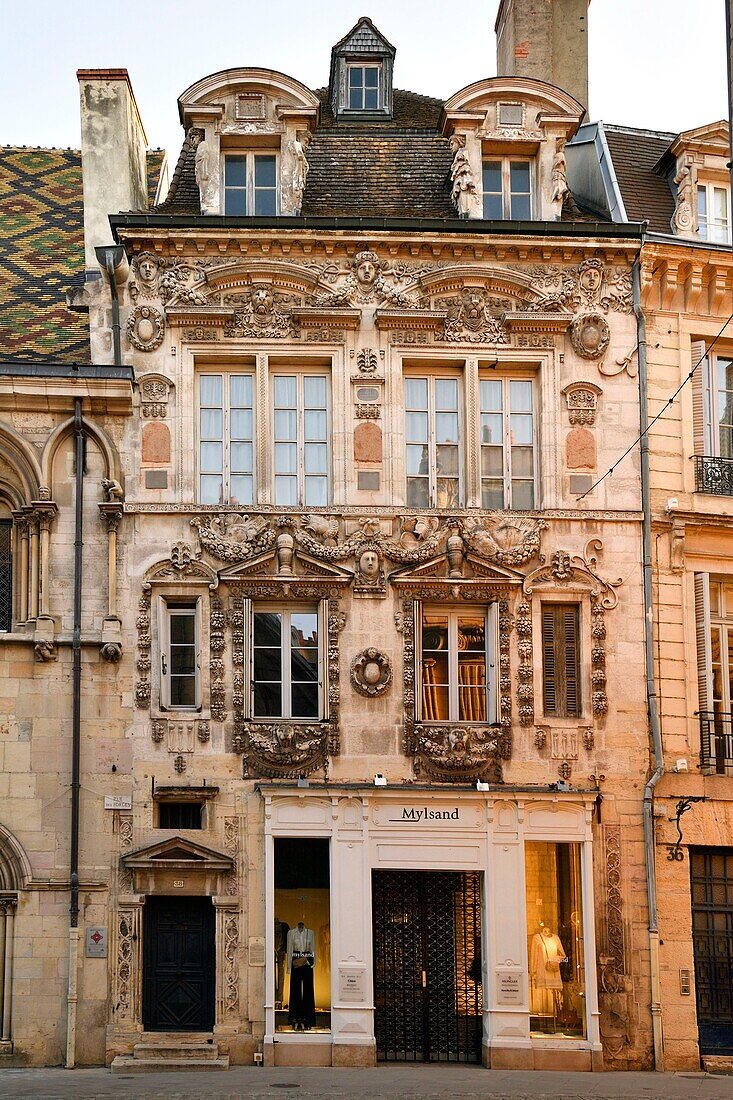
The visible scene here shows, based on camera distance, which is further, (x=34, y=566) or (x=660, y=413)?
(x=660, y=413)

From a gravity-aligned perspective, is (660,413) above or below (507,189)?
below

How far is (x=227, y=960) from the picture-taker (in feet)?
71.8

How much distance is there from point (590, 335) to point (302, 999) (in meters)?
9.70

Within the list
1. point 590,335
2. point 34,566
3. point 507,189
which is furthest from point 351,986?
point 507,189

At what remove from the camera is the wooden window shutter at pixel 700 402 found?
79.0 ft

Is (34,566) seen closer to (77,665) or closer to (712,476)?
(77,665)

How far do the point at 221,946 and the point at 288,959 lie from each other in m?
0.91

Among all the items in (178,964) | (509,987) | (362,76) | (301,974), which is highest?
(362,76)

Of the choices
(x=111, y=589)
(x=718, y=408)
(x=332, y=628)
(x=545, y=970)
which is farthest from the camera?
(x=718, y=408)

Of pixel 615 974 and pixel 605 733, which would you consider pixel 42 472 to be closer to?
pixel 605 733

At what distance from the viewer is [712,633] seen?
23828 millimetres

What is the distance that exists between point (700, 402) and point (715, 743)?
4.76m

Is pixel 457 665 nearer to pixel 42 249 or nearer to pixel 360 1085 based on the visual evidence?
pixel 360 1085

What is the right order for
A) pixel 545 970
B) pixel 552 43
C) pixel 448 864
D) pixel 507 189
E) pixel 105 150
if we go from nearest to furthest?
pixel 448 864 < pixel 545 970 < pixel 507 189 < pixel 105 150 < pixel 552 43
